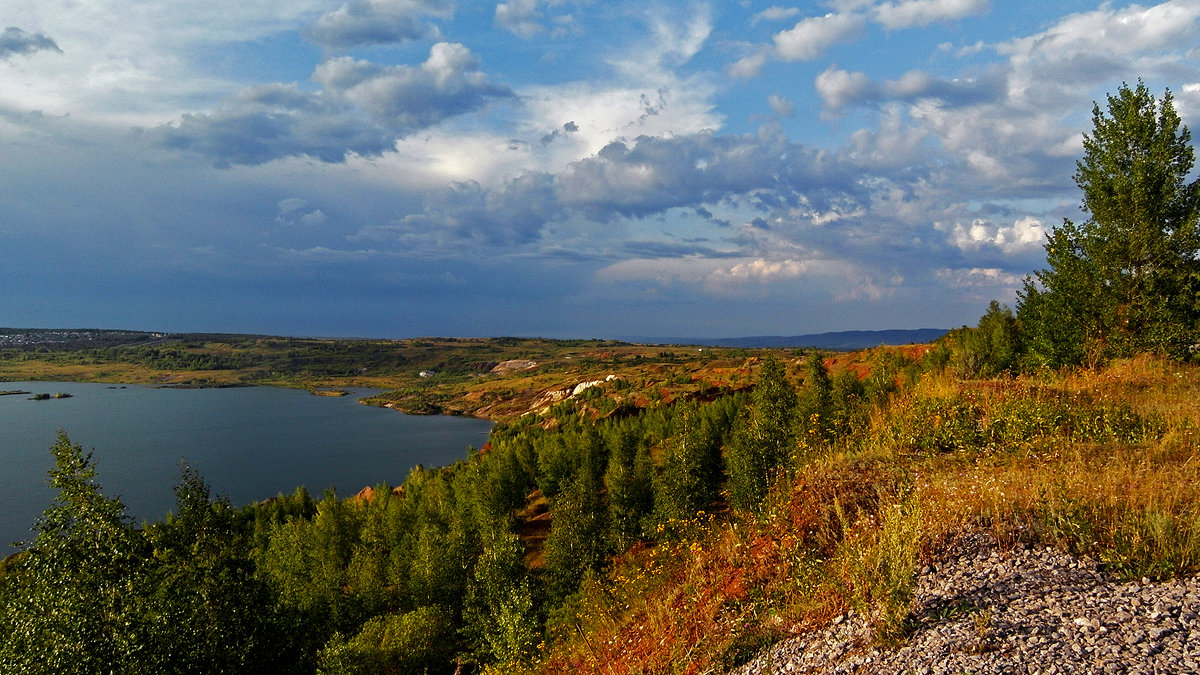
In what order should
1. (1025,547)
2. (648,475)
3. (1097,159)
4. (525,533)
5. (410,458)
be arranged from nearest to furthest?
(1025,547), (1097,159), (648,475), (525,533), (410,458)

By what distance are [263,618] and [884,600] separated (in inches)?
908

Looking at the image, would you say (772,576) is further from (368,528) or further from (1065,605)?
(368,528)

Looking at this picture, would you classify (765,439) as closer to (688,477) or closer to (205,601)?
(688,477)

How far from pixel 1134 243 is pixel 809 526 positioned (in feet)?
64.0

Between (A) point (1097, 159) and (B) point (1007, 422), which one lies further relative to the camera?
(A) point (1097, 159)

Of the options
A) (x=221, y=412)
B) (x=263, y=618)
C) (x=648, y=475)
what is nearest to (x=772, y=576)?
(x=263, y=618)

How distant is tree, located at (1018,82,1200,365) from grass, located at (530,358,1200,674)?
6.98 metres

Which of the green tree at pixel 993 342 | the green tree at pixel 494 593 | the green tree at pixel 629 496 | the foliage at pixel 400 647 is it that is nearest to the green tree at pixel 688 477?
the green tree at pixel 629 496

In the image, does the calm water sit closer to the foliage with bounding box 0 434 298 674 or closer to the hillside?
the foliage with bounding box 0 434 298 674

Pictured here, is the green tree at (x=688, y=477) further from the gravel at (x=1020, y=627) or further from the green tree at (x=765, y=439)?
the gravel at (x=1020, y=627)

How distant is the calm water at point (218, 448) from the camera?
98.1 m

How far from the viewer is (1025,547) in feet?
25.0

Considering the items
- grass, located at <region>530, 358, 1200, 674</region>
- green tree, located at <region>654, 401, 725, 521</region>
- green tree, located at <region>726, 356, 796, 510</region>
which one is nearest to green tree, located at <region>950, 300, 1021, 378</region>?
green tree, located at <region>726, 356, 796, 510</region>

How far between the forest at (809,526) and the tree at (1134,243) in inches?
3.1
